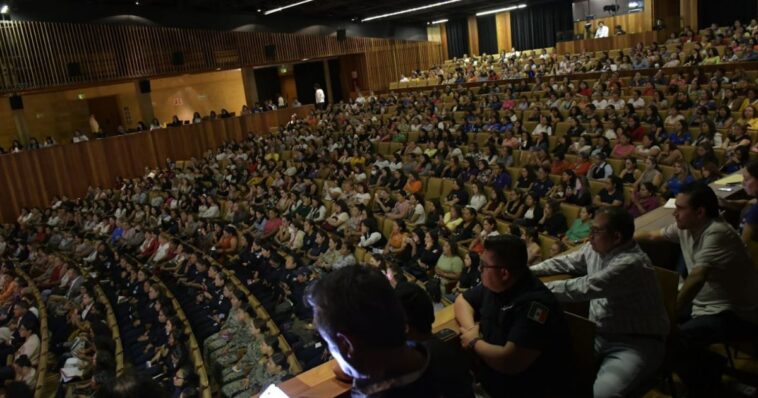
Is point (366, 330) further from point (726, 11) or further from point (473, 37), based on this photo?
point (473, 37)

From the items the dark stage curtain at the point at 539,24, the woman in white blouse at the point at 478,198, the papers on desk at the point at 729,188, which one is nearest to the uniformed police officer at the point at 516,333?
the papers on desk at the point at 729,188

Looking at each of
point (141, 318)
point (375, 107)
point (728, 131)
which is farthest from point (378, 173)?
point (375, 107)

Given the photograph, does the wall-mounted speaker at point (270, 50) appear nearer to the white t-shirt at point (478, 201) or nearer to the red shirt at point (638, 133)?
the white t-shirt at point (478, 201)

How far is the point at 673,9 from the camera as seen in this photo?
50.5 ft

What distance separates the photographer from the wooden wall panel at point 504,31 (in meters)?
19.5

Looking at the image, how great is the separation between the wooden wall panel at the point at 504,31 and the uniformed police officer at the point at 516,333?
752 inches

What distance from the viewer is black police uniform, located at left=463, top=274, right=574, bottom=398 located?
56.1 inches

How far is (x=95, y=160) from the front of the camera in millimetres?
12664

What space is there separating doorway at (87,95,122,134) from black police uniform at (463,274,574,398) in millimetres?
16477

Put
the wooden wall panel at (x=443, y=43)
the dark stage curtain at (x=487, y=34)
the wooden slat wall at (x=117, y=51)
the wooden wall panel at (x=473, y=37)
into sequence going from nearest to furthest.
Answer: the wooden slat wall at (x=117, y=51) < the dark stage curtain at (x=487, y=34) < the wooden wall panel at (x=473, y=37) < the wooden wall panel at (x=443, y=43)

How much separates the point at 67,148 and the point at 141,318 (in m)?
7.73

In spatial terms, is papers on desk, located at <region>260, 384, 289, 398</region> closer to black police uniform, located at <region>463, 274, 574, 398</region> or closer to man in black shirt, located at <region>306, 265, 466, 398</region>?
man in black shirt, located at <region>306, 265, 466, 398</region>

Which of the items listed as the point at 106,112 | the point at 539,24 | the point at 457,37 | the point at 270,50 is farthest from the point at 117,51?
the point at 539,24

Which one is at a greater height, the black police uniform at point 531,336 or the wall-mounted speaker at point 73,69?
the wall-mounted speaker at point 73,69
